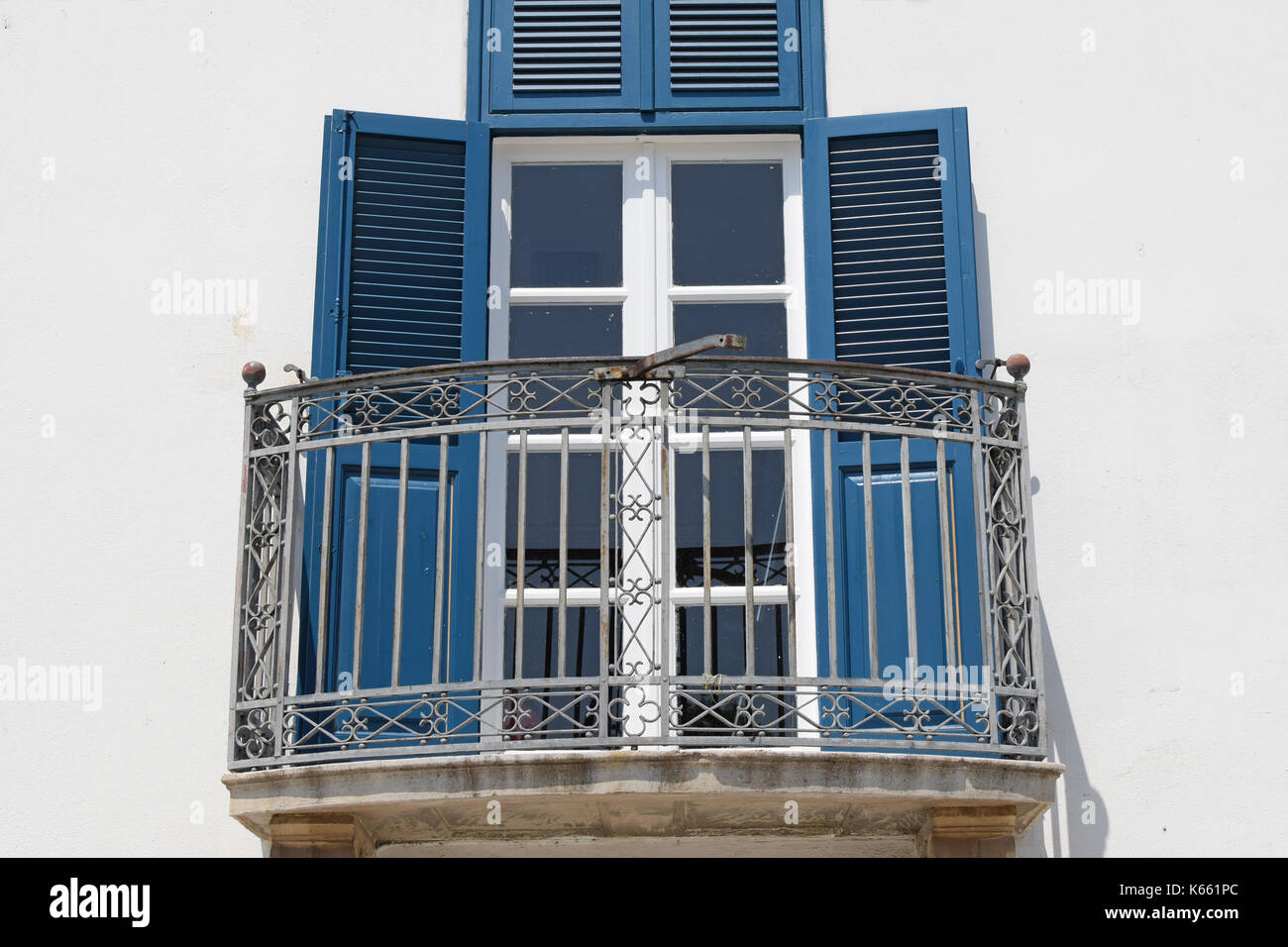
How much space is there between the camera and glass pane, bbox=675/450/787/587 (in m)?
7.76

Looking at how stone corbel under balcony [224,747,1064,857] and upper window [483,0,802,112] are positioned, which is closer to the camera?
stone corbel under balcony [224,747,1064,857]

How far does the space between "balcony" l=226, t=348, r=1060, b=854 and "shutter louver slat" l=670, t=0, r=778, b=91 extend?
1.40 metres

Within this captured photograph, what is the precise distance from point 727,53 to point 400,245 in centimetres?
157

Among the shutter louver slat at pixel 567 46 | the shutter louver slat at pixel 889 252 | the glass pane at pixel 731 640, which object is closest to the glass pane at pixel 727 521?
the glass pane at pixel 731 640

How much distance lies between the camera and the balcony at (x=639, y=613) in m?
6.81

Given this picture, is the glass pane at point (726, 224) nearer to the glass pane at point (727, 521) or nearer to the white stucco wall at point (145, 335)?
the glass pane at point (727, 521)

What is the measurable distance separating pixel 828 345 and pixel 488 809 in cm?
225

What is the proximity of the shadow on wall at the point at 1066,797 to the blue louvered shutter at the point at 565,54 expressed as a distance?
2760 mm

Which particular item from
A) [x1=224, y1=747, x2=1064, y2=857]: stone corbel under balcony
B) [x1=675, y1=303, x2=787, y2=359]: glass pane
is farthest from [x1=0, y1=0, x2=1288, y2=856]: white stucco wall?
[x1=675, y1=303, x2=787, y2=359]: glass pane

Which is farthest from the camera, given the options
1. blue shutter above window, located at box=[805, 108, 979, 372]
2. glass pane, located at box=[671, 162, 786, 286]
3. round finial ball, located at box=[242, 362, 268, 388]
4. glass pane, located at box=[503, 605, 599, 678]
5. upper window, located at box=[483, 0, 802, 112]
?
upper window, located at box=[483, 0, 802, 112]

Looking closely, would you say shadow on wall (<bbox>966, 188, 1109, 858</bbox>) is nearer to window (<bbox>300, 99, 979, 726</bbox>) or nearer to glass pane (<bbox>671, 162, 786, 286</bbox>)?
window (<bbox>300, 99, 979, 726</bbox>)

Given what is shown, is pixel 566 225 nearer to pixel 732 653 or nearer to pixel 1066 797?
pixel 732 653

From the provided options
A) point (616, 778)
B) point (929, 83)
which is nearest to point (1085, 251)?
point (929, 83)

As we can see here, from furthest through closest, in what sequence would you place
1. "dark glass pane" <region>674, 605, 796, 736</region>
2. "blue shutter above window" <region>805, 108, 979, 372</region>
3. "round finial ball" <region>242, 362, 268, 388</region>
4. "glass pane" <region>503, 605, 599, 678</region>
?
"blue shutter above window" <region>805, 108, 979, 372</region> < "glass pane" <region>503, 605, 599, 678</region> < "round finial ball" <region>242, 362, 268, 388</region> < "dark glass pane" <region>674, 605, 796, 736</region>
